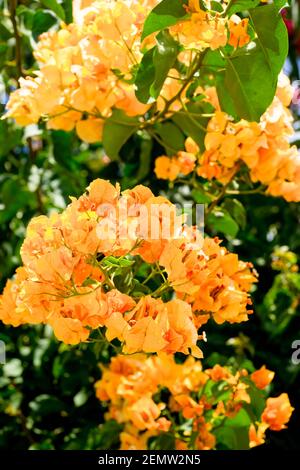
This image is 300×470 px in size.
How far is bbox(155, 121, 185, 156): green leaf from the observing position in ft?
4.38

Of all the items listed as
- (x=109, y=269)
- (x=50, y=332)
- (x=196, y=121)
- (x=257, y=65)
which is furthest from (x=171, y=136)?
(x=50, y=332)

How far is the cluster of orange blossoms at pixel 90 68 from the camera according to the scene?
3.62 feet

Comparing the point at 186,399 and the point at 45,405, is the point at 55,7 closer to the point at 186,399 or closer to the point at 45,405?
the point at 186,399

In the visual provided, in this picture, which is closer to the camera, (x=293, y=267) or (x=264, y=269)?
(x=293, y=267)

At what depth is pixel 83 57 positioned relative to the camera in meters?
1.15

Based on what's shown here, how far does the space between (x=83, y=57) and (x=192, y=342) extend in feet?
1.76

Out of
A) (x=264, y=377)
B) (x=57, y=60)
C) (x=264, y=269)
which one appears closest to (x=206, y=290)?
(x=264, y=377)

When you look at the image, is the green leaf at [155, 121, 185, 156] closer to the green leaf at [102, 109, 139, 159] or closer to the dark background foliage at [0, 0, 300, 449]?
the green leaf at [102, 109, 139, 159]

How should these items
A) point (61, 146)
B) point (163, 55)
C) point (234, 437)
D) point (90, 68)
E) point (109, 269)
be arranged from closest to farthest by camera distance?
point (109, 269)
point (163, 55)
point (90, 68)
point (234, 437)
point (61, 146)

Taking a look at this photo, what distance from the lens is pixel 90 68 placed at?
3.74ft

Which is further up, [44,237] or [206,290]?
[44,237]

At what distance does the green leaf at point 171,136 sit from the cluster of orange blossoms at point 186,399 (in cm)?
38

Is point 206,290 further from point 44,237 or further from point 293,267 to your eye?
point 293,267

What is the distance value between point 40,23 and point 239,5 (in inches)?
27.4
